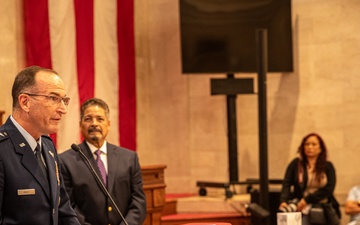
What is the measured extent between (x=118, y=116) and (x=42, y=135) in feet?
17.8

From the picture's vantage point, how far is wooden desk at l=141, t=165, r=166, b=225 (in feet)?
21.7

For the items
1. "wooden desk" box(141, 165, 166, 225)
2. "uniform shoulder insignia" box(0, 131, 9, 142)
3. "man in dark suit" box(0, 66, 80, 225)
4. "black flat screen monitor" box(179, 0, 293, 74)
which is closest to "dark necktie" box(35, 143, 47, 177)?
"man in dark suit" box(0, 66, 80, 225)

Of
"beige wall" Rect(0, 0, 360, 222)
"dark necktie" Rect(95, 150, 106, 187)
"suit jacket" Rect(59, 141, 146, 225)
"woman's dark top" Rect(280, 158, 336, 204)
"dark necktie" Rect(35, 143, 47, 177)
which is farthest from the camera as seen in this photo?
"beige wall" Rect(0, 0, 360, 222)

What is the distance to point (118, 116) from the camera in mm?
8719

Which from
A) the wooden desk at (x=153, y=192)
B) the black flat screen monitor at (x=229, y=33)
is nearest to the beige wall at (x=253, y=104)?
the black flat screen monitor at (x=229, y=33)

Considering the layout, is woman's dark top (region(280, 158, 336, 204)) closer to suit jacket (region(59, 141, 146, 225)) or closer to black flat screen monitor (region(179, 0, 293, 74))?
black flat screen monitor (region(179, 0, 293, 74))

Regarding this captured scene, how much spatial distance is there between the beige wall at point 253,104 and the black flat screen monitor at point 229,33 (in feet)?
1.71

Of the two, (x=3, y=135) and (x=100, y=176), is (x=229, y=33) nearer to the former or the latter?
(x=100, y=176)

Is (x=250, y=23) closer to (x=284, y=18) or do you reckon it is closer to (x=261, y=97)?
(x=284, y=18)

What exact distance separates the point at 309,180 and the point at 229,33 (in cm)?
226

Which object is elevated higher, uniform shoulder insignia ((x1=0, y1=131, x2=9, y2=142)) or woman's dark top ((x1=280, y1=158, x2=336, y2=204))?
uniform shoulder insignia ((x1=0, y1=131, x2=9, y2=142))

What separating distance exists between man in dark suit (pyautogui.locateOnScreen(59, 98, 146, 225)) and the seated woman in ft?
9.32

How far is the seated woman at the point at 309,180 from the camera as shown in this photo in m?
7.32

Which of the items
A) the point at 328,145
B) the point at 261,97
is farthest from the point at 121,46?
the point at 328,145
